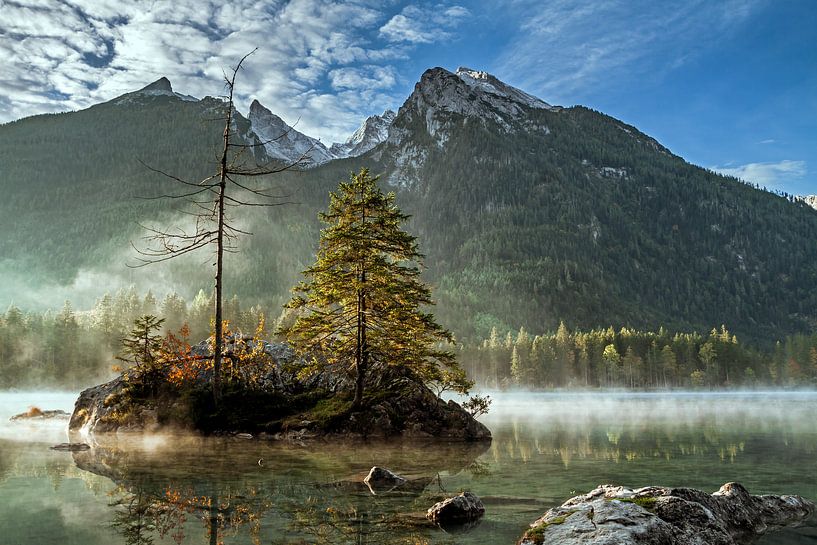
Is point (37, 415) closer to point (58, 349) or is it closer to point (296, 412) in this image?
point (296, 412)

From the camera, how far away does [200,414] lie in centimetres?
2453

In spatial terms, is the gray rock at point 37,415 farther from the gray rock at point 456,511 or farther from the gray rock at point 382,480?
the gray rock at point 456,511

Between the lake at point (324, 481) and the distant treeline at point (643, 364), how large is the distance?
135174mm

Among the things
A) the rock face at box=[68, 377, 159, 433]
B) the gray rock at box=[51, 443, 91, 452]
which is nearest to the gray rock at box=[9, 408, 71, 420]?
the rock face at box=[68, 377, 159, 433]

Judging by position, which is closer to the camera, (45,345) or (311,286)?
(311,286)

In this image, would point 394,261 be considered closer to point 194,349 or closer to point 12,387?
point 194,349

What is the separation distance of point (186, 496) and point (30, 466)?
6.86 meters

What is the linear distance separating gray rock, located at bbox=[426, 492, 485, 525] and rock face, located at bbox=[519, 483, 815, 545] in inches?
65.2

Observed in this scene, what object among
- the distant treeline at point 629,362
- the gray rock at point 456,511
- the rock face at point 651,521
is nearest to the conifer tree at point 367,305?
the gray rock at point 456,511

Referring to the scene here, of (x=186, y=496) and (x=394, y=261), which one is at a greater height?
(x=394, y=261)

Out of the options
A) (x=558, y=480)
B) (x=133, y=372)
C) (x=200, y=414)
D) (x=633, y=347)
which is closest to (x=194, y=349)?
(x=133, y=372)

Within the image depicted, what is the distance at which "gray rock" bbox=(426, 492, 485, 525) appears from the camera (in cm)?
949

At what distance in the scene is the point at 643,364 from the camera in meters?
156

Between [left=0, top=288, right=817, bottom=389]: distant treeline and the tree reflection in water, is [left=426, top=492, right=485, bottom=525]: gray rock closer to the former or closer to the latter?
the tree reflection in water
